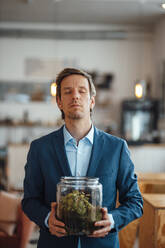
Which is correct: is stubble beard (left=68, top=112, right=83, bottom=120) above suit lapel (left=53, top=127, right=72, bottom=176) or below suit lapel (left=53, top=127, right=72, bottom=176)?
above

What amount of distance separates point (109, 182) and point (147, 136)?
21.4 ft

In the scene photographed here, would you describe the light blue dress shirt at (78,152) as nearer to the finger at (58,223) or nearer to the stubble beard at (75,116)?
the stubble beard at (75,116)

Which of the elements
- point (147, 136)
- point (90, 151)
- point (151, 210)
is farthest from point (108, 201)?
point (147, 136)

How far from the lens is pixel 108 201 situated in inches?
70.6


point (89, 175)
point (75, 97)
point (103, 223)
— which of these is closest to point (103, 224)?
point (103, 223)

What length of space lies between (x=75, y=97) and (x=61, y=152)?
11.1 inches

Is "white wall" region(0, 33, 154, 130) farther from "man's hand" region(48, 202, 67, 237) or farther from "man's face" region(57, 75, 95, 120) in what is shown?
"man's hand" region(48, 202, 67, 237)

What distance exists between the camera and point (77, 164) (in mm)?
1799

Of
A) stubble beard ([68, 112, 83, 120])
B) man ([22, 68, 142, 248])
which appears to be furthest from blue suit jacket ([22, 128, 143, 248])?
stubble beard ([68, 112, 83, 120])

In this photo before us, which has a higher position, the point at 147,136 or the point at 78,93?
the point at 78,93

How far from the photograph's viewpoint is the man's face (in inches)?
69.3

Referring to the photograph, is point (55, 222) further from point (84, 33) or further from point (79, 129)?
point (84, 33)

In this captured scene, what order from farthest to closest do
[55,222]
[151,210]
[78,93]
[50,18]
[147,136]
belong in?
[50,18], [147,136], [151,210], [78,93], [55,222]

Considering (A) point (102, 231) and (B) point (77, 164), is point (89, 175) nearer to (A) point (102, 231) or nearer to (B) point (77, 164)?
(B) point (77, 164)
